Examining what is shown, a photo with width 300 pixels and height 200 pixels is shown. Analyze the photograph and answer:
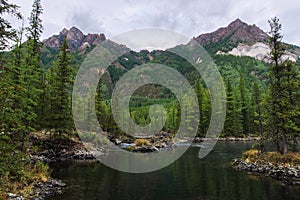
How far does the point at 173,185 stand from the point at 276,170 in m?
9.33

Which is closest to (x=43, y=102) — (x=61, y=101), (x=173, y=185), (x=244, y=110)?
(x=61, y=101)

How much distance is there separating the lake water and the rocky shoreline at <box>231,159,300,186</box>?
1063 mm

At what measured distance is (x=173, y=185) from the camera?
58.2 feet

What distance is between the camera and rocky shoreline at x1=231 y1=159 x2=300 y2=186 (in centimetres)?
1858

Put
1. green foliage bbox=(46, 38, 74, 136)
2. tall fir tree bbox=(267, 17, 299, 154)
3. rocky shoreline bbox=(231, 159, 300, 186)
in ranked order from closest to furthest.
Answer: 1. rocky shoreline bbox=(231, 159, 300, 186)
2. tall fir tree bbox=(267, 17, 299, 154)
3. green foliage bbox=(46, 38, 74, 136)

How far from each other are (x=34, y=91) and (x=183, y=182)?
1516 cm

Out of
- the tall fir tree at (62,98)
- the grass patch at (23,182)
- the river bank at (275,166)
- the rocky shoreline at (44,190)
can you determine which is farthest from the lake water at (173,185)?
the tall fir tree at (62,98)

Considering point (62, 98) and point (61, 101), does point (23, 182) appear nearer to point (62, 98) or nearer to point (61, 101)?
point (61, 101)

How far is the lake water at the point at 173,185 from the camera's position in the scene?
15086 mm

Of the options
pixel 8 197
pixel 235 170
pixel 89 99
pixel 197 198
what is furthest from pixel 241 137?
pixel 8 197

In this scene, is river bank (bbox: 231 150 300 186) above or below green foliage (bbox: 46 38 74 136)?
below

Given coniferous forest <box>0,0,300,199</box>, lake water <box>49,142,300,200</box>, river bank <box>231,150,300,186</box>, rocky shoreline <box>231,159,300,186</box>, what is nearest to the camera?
coniferous forest <box>0,0,300,199</box>

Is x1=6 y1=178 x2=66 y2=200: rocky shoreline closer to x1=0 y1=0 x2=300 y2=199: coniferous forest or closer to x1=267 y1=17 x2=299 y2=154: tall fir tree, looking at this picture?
x1=0 y1=0 x2=300 y2=199: coniferous forest

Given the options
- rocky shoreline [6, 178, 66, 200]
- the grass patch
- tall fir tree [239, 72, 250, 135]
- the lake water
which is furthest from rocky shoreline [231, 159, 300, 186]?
tall fir tree [239, 72, 250, 135]
